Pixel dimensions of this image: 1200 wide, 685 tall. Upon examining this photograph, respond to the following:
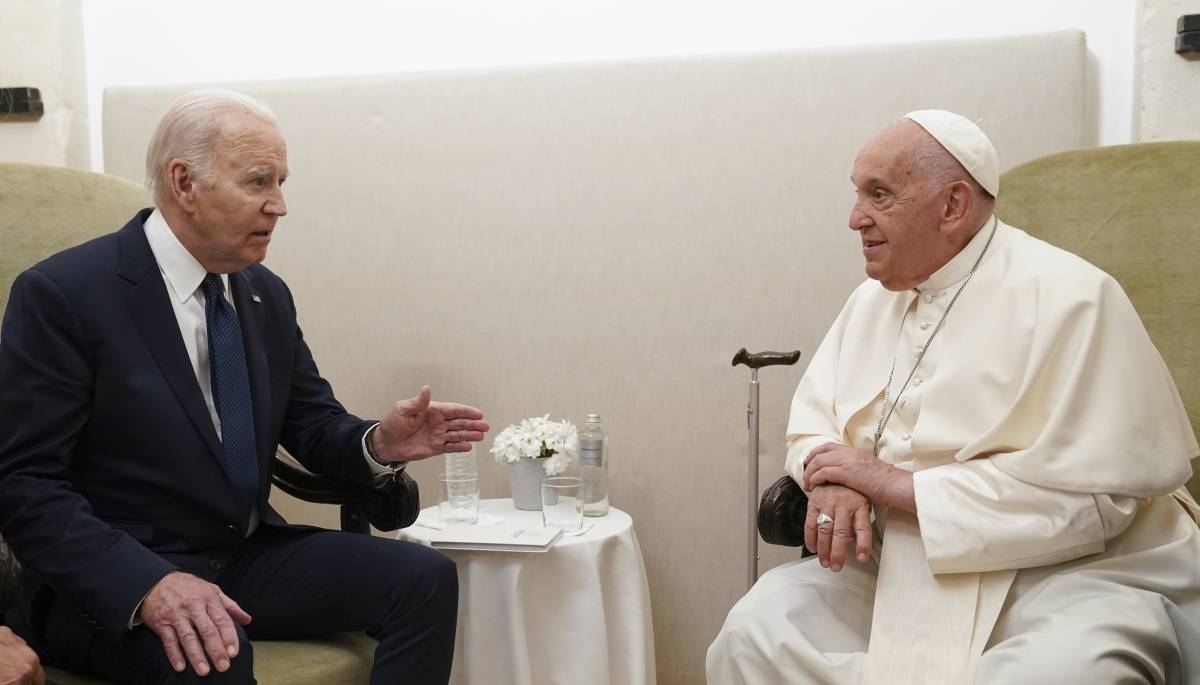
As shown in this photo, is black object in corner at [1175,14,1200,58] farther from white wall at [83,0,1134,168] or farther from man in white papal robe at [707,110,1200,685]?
man in white papal robe at [707,110,1200,685]

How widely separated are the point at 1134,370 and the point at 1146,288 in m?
0.71

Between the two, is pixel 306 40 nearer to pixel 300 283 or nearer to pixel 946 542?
pixel 300 283

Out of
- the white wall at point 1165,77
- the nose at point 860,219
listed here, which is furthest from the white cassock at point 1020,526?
the white wall at point 1165,77

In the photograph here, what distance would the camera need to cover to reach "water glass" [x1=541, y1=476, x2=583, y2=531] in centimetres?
291

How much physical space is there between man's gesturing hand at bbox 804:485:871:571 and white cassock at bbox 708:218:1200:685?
3.2 inches

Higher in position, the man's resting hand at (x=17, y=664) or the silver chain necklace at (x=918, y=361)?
the silver chain necklace at (x=918, y=361)

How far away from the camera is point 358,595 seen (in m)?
2.25

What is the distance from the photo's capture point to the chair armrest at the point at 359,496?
8.20 ft

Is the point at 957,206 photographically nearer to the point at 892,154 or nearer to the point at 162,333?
the point at 892,154

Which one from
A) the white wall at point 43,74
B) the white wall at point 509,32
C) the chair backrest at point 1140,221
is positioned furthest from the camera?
the white wall at point 43,74

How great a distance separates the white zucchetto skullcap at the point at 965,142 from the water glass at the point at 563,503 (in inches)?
50.5

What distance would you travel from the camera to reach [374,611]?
224 centimetres

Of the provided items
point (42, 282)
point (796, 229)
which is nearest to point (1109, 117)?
point (796, 229)

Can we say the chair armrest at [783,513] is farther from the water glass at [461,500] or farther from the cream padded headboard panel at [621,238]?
the cream padded headboard panel at [621,238]
